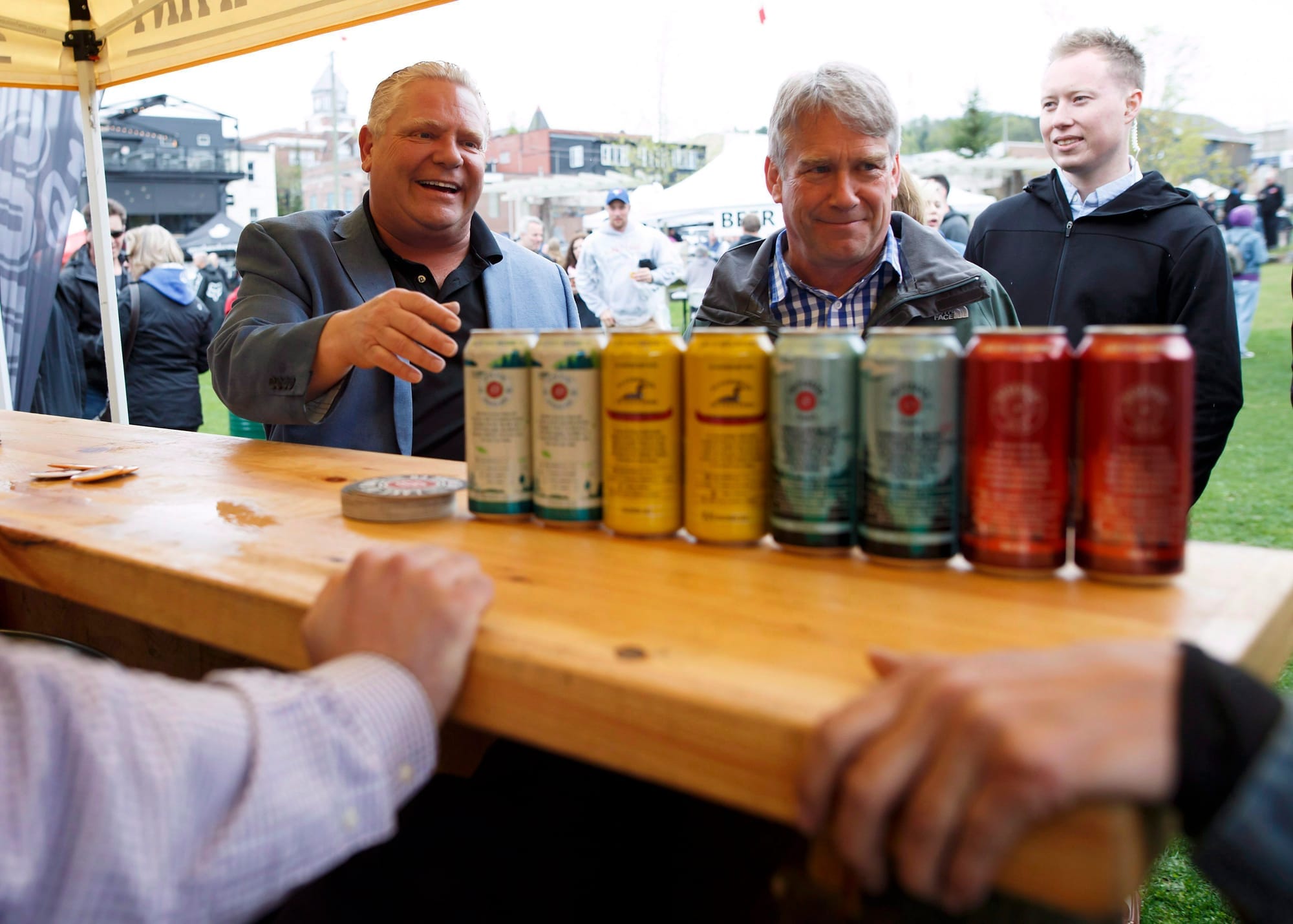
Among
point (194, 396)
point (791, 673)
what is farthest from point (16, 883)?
point (194, 396)

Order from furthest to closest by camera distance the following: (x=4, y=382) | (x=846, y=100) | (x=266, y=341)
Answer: (x=4, y=382) → (x=846, y=100) → (x=266, y=341)

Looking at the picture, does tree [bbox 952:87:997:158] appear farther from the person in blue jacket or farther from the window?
the person in blue jacket

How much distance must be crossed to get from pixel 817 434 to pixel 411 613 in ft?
1.34

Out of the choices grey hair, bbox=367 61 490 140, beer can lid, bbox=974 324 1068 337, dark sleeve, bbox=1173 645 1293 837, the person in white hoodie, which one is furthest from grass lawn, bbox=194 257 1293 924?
the person in white hoodie

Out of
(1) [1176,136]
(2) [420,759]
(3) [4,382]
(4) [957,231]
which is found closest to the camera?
(2) [420,759]

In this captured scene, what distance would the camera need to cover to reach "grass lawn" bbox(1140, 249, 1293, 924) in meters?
1.90

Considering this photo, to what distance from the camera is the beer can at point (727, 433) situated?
0.98 m

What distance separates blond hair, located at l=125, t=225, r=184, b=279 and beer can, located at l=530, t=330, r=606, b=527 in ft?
15.9

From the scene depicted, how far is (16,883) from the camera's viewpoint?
1.93ft

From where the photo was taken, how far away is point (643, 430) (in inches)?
40.6

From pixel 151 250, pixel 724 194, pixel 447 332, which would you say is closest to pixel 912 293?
pixel 447 332

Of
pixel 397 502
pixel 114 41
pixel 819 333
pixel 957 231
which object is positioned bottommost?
pixel 397 502

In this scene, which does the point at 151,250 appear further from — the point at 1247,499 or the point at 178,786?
the point at 1247,499

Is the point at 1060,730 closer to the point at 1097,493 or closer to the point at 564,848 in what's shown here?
the point at 1097,493
